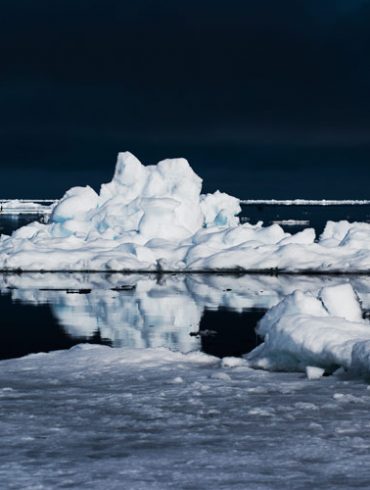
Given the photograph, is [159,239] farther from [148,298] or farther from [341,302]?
[341,302]

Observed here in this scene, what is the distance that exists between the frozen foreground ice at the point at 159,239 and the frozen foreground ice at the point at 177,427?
78.0 ft

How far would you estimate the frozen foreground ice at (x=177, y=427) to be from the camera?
18.7ft

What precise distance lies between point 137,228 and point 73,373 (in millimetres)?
29955

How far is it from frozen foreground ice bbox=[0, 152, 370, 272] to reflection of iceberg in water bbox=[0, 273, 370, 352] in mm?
1022

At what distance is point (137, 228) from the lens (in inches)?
1572

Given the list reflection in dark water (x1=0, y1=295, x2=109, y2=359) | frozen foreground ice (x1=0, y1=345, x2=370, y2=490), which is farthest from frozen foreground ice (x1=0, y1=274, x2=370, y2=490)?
reflection in dark water (x1=0, y1=295, x2=109, y2=359)

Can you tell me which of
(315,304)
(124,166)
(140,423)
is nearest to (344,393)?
(140,423)

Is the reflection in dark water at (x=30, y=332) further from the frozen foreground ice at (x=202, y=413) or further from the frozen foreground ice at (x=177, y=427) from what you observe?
the frozen foreground ice at (x=177, y=427)

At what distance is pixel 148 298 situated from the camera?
2592 centimetres

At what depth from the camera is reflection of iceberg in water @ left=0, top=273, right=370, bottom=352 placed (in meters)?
18.5

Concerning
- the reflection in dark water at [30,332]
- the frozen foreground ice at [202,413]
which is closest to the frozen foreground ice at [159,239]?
the reflection in dark water at [30,332]

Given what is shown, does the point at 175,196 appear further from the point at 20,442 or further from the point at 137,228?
the point at 20,442

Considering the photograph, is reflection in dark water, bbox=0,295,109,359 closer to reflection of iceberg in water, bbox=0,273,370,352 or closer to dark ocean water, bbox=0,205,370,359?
dark ocean water, bbox=0,205,370,359

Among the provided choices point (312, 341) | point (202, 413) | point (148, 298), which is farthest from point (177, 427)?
point (148, 298)
